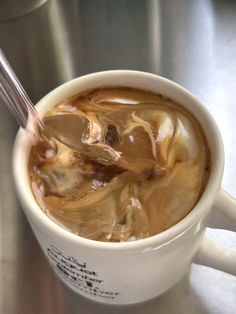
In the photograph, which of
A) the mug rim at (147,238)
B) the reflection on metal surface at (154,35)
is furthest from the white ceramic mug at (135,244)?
the reflection on metal surface at (154,35)

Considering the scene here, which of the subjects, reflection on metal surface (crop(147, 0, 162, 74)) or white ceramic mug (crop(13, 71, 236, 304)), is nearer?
white ceramic mug (crop(13, 71, 236, 304))

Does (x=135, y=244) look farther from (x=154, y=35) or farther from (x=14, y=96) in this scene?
(x=154, y=35)

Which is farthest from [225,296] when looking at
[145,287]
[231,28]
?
[231,28]

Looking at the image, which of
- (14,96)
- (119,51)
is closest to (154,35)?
(119,51)

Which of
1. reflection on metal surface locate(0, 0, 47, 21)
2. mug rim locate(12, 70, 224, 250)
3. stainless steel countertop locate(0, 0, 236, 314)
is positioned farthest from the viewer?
reflection on metal surface locate(0, 0, 47, 21)

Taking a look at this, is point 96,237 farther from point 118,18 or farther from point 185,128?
point 118,18

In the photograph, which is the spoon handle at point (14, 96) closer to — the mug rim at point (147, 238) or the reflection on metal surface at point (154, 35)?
the mug rim at point (147, 238)

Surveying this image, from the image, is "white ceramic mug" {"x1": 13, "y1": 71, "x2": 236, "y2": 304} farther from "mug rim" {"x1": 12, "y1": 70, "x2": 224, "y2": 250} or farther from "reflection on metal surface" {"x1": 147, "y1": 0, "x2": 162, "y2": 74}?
"reflection on metal surface" {"x1": 147, "y1": 0, "x2": 162, "y2": 74}

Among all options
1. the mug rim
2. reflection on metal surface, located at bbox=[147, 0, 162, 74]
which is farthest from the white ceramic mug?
reflection on metal surface, located at bbox=[147, 0, 162, 74]
